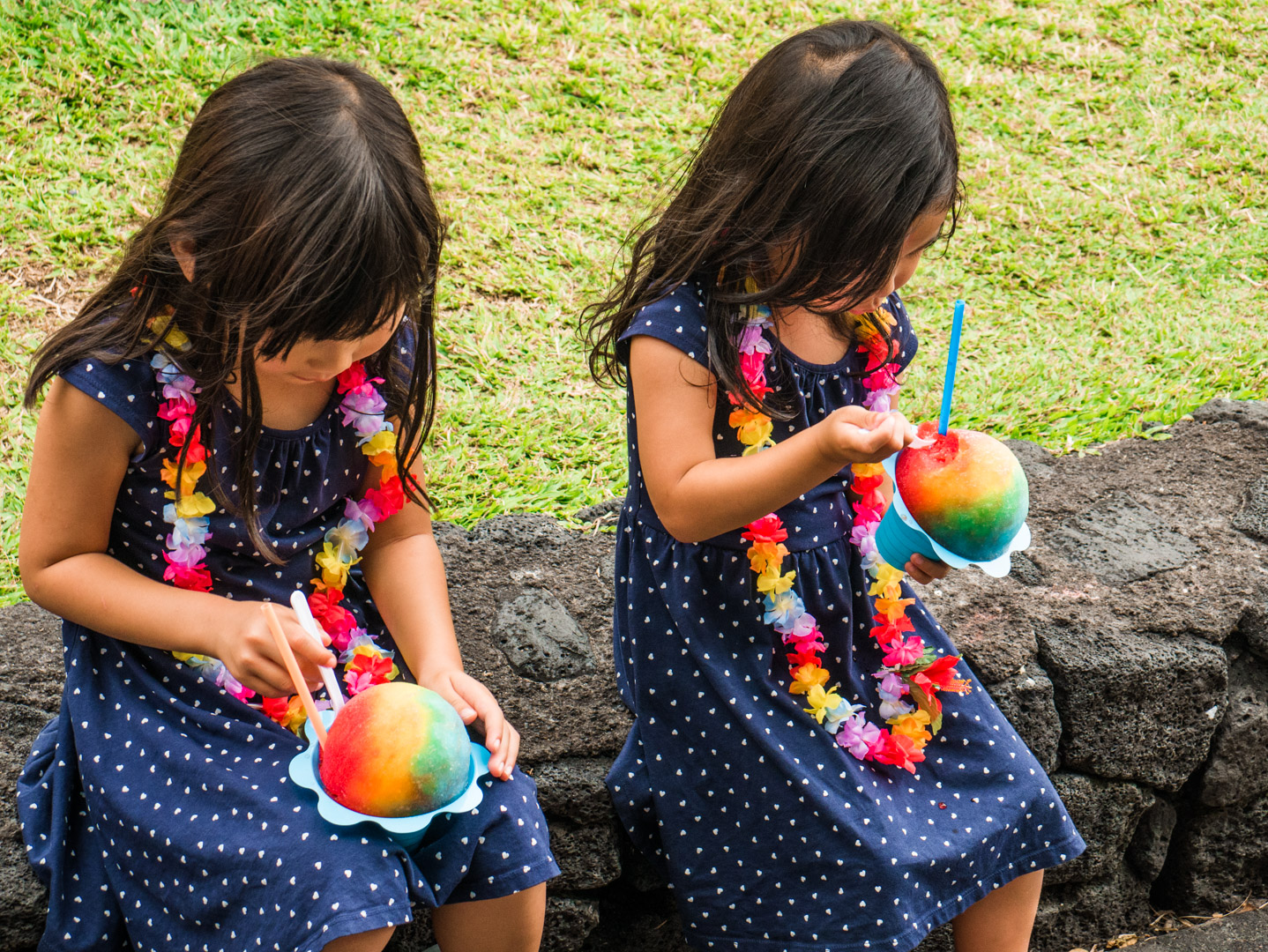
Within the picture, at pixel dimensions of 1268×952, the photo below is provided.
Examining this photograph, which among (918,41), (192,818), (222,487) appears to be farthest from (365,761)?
(918,41)

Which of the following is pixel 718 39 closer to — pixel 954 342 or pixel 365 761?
pixel 954 342

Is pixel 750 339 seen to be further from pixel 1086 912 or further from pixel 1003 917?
pixel 1086 912

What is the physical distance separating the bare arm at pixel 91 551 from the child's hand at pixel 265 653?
23 mm

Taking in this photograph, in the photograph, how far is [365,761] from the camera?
4.74 ft

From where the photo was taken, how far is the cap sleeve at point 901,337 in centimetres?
211

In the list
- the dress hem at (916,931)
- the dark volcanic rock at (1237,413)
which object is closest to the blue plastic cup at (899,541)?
the dress hem at (916,931)

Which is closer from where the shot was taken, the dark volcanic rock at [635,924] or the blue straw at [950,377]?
the blue straw at [950,377]

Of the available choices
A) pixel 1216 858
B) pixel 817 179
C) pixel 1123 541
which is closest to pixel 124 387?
pixel 817 179

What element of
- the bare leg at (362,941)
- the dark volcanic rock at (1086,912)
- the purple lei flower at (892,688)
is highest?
the bare leg at (362,941)

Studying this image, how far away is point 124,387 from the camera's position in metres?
1.65

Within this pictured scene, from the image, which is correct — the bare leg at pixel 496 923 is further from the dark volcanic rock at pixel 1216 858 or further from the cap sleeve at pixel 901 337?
the dark volcanic rock at pixel 1216 858

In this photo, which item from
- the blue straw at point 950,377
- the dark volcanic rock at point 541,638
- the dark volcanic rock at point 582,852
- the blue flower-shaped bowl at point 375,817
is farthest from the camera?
the dark volcanic rock at point 541,638

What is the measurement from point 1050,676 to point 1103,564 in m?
0.37

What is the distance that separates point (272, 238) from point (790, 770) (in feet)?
3.55
